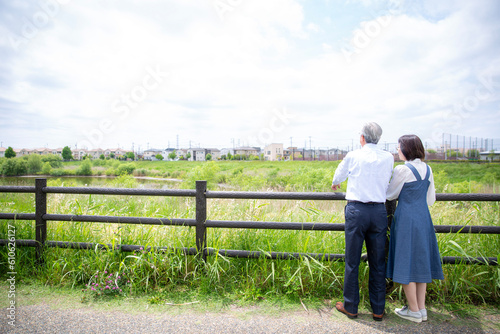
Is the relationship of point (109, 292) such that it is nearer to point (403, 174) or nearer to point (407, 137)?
point (403, 174)

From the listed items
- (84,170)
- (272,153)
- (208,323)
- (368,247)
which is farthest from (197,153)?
(368,247)

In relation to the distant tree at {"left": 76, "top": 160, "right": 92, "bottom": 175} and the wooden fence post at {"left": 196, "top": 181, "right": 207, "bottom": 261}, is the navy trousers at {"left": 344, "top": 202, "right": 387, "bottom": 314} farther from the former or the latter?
the distant tree at {"left": 76, "top": 160, "right": 92, "bottom": 175}

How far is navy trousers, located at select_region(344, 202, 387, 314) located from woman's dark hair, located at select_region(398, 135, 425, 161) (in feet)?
1.85

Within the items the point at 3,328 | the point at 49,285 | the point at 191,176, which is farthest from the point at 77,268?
the point at 191,176

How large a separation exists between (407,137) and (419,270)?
1299 millimetres

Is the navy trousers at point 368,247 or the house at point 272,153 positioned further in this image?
the house at point 272,153

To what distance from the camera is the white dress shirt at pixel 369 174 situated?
2629mm

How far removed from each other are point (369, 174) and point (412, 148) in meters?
0.51

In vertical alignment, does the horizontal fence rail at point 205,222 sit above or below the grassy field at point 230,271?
above

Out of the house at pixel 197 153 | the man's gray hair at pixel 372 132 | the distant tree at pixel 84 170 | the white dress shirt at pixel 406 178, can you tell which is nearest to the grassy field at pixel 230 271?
the white dress shirt at pixel 406 178

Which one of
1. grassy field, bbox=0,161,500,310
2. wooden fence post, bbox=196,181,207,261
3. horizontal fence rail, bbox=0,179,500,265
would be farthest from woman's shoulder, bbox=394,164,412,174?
wooden fence post, bbox=196,181,207,261

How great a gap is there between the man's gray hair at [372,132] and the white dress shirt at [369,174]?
7 cm

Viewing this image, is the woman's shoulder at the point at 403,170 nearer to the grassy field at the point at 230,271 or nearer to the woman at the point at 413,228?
the woman at the point at 413,228

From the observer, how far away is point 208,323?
A: 8.71ft
